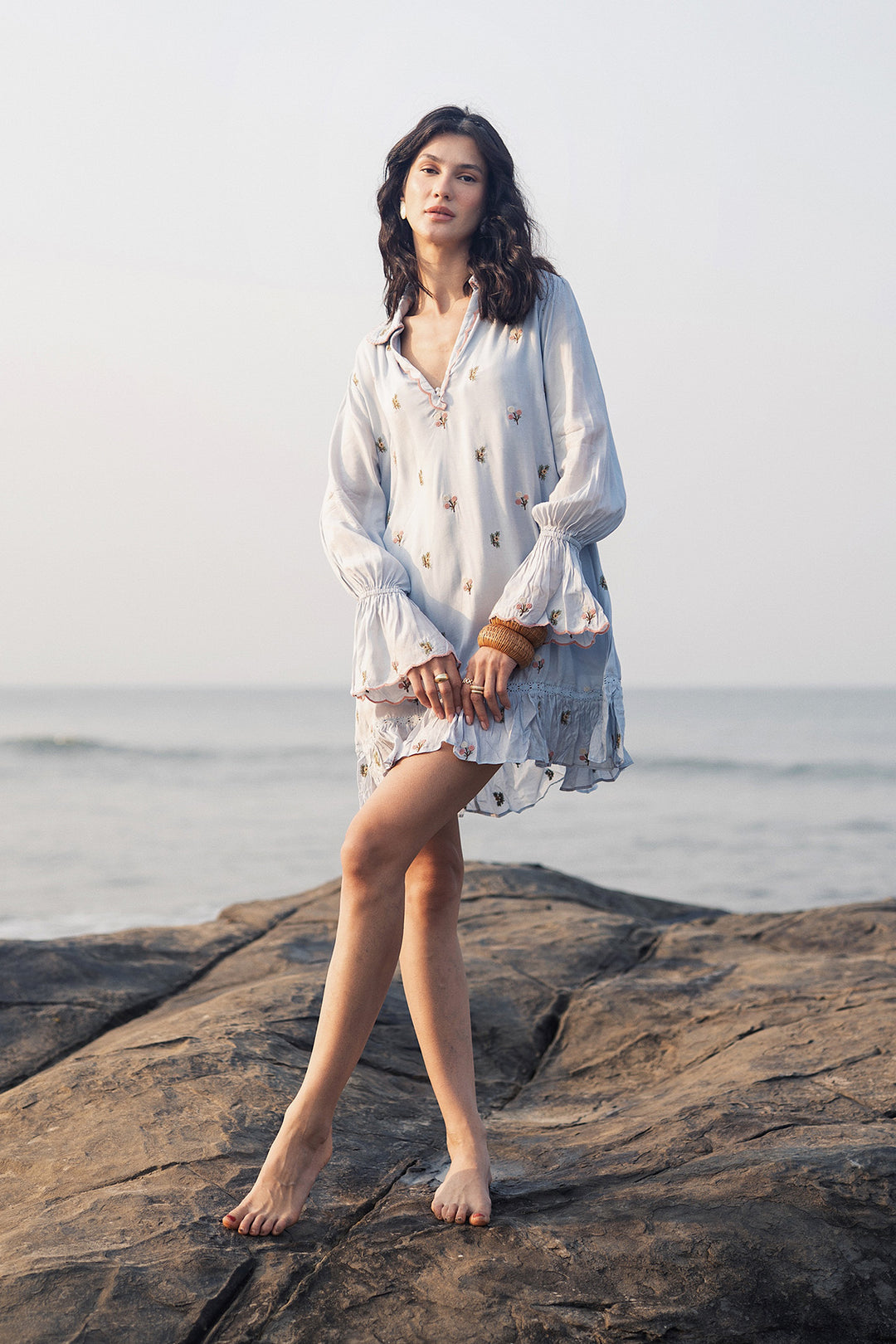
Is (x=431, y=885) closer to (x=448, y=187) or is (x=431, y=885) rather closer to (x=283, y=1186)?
(x=283, y=1186)

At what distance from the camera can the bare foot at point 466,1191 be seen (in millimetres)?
1993

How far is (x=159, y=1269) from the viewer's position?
178 cm

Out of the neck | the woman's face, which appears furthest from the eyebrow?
the neck

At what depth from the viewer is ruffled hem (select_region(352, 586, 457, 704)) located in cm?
219

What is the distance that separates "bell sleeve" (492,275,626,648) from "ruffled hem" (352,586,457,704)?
0.55ft

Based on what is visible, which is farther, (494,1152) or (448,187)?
(494,1152)

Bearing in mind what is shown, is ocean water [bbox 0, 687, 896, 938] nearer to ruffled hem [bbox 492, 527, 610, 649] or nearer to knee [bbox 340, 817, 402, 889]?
knee [bbox 340, 817, 402, 889]

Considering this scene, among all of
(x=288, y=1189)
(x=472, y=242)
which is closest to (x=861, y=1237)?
(x=288, y=1189)

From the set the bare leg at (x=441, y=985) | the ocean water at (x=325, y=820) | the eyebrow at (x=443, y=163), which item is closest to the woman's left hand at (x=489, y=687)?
the bare leg at (x=441, y=985)

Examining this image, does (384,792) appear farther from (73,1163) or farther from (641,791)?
(641,791)

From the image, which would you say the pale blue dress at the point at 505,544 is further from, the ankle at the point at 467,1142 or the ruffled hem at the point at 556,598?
the ankle at the point at 467,1142

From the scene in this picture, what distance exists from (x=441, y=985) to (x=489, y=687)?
661 mm

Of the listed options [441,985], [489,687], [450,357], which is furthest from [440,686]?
[450,357]

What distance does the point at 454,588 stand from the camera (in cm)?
230
